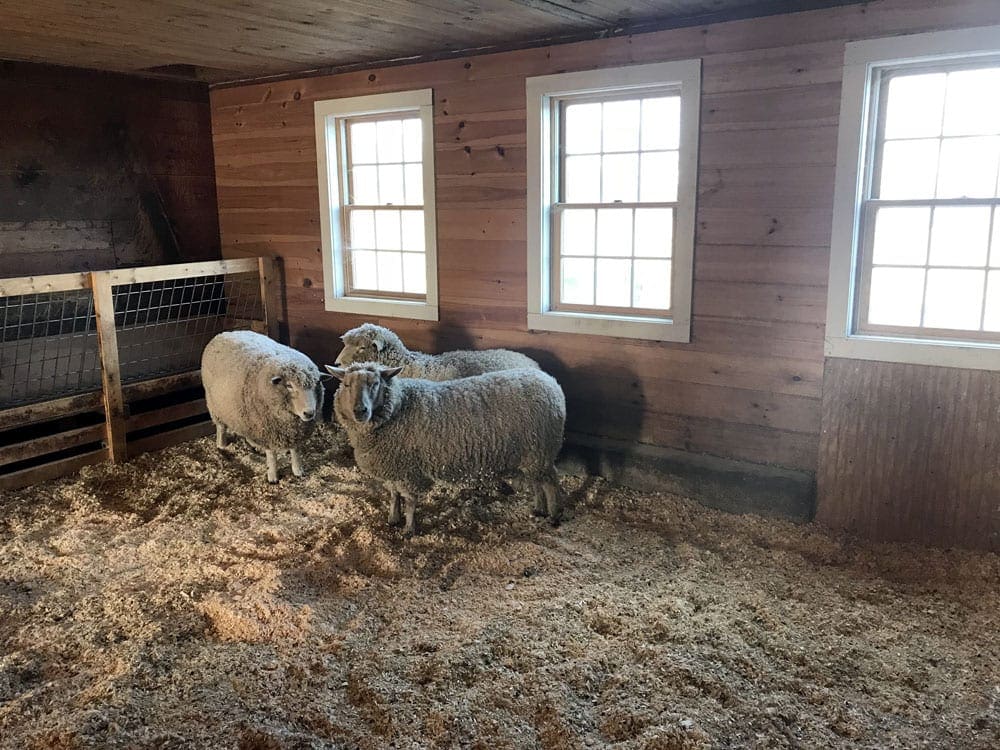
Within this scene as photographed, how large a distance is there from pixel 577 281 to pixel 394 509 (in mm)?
1916

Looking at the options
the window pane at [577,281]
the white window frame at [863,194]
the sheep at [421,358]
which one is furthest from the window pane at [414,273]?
the white window frame at [863,194]

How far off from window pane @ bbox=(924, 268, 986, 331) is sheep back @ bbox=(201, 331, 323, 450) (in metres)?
3.53

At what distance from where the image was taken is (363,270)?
606cm

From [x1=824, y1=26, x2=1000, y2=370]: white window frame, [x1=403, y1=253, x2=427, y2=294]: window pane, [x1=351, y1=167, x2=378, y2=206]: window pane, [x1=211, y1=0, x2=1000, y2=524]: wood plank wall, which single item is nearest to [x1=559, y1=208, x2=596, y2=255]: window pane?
[x1=211, y1=0, x2=1000, y2=524]: wood plank wall

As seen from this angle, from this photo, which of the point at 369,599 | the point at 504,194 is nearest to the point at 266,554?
the point at 369,599

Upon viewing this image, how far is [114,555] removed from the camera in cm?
398

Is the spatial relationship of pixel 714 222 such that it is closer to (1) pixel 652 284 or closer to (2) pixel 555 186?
(1) pixel 652 284

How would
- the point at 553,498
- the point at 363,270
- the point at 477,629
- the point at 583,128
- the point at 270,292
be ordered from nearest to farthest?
the point at 477,629 < the point at 553,498 < the point at 583,128 < the point at 363,270 < the point at 270,292

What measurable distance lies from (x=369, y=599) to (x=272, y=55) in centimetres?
384

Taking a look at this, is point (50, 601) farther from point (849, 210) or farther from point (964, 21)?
point (964, 21)

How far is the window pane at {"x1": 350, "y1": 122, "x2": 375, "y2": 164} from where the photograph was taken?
5.76m

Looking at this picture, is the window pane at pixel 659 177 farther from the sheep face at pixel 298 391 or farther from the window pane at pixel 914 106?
the sheep face at pixel 298 391

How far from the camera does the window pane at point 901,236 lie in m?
3.77

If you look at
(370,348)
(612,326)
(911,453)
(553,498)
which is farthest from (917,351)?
(370,348)
